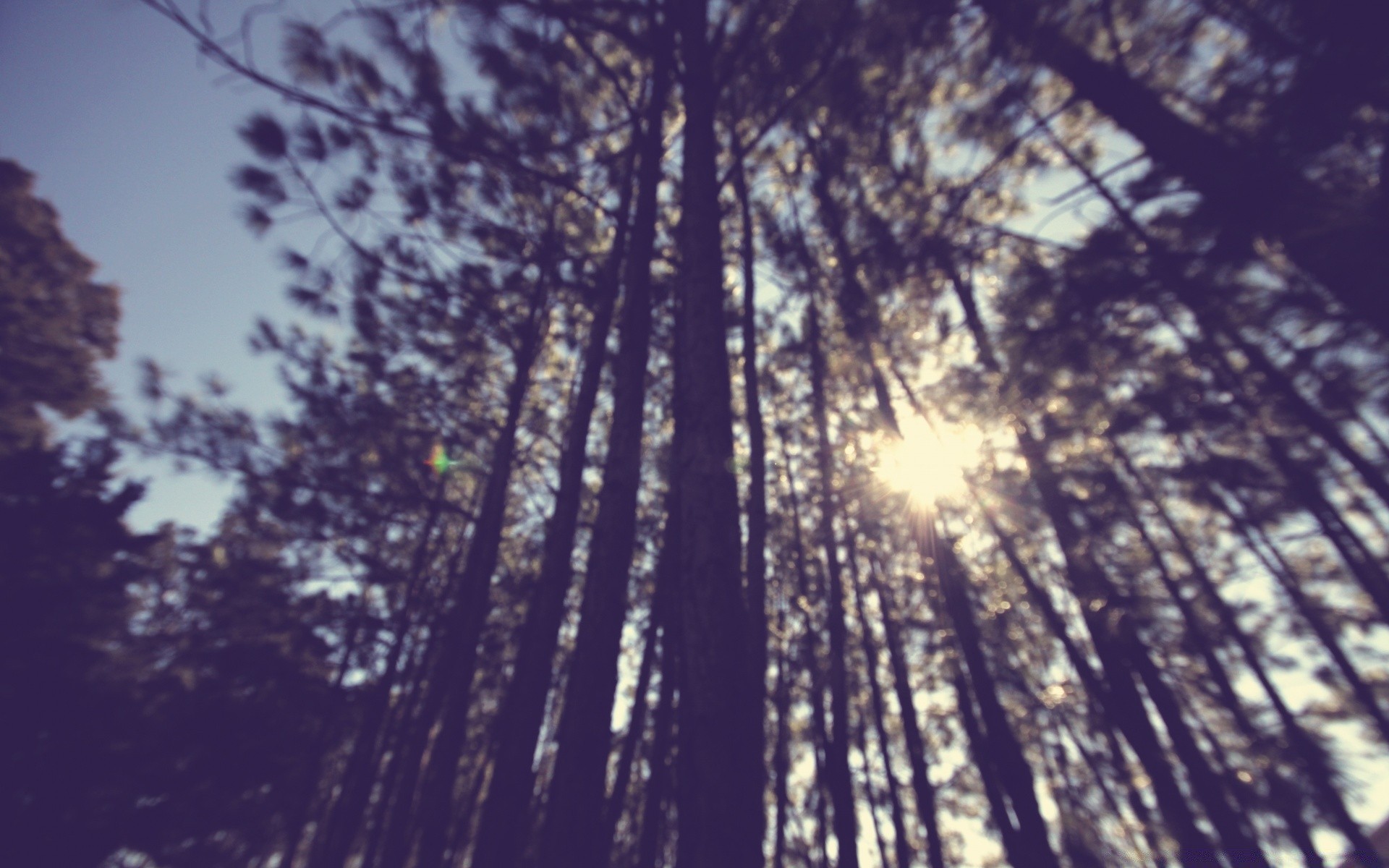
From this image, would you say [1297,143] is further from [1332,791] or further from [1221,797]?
[1221,797]

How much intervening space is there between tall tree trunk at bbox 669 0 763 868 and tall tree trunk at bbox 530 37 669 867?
4.25 feet

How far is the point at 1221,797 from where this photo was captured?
4328 mm

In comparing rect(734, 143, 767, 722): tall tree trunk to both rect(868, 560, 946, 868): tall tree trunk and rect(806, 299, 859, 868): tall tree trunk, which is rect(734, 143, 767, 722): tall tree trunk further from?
rect(868, 560, 946, 868): tall tree trunk

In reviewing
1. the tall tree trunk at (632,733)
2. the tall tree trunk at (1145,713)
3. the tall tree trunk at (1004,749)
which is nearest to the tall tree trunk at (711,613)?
the tall tree trunk at (1145,713)

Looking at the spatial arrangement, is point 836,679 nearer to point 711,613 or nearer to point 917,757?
point 917,757

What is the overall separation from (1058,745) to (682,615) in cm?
1192

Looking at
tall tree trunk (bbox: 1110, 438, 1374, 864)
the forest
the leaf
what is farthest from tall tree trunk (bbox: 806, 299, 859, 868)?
the leaf

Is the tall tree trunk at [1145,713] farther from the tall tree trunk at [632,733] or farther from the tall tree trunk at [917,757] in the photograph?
the tall tree trunk at [632,733]

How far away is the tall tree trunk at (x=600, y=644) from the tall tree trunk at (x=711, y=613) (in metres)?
1.30

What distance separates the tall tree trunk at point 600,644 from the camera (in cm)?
289

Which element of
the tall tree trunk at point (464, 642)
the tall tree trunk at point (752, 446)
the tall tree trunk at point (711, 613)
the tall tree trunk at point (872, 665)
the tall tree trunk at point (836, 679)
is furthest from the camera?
the tall tree trunk at point (872, 665)

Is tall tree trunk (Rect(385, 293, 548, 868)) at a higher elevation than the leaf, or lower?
lower

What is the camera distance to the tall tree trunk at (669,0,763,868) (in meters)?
1.60

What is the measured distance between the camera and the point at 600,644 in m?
3.16
